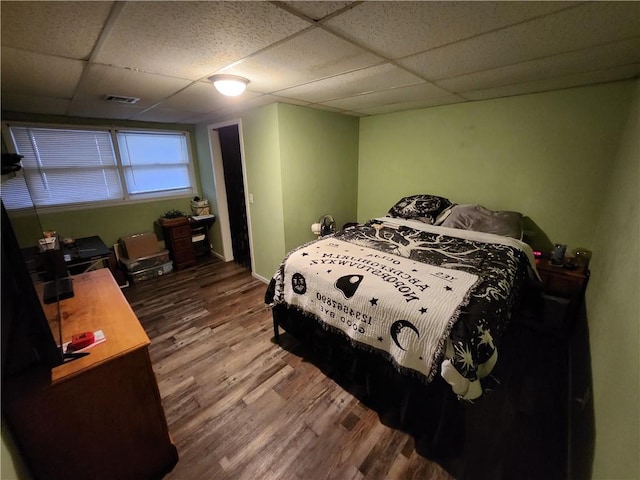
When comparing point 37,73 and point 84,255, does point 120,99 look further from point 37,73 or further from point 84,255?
point 84,255

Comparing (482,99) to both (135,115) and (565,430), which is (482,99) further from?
(135,115)

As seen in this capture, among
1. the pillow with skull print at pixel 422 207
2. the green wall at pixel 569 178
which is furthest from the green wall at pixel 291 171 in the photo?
the pillow with skull print at pixel 422 207

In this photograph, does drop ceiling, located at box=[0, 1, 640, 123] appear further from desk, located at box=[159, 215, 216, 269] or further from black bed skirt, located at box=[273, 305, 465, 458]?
desk, located at box=[159, 215, 216, 269]

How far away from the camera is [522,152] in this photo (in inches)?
106

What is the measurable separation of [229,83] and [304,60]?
61 centimetres

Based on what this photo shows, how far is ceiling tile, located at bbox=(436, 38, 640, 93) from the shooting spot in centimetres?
146

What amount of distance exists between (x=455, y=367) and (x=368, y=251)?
113 cm

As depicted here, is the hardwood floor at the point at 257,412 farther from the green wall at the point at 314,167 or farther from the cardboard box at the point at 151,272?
the green wall at the point at 314,167

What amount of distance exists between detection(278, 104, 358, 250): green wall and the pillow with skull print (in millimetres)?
908

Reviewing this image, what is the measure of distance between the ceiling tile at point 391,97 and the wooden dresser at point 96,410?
2.57 metres

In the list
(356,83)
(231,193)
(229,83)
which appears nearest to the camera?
(229,83)

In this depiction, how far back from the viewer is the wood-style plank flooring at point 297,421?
1.46 m

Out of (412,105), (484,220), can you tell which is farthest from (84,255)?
(484,220)

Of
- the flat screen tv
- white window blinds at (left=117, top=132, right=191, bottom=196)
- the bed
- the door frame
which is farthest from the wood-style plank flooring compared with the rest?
white window blinds at (left=117, top=132, right=191, bottom=196)
